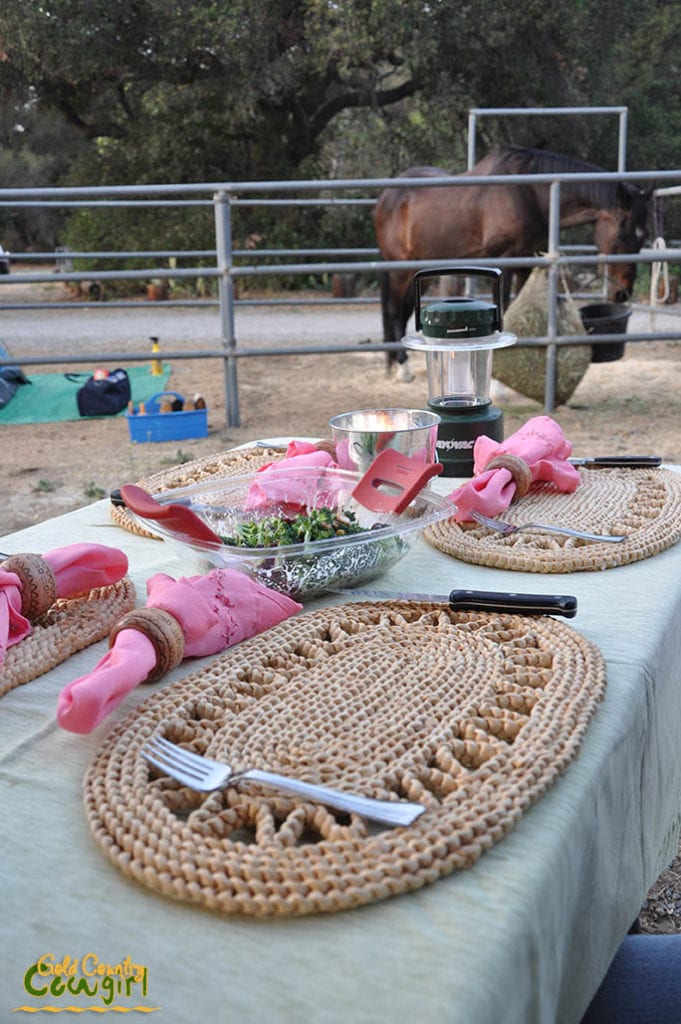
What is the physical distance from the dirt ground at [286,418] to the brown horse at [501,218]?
2.03 feet

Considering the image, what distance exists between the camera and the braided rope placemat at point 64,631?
2.94 feet

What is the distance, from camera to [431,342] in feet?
5.30

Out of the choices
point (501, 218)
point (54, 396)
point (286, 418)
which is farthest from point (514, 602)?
point (54, 396)

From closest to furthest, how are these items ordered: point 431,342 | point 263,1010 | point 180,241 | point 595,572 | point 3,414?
point 263,1010, point 595,572, point 431,342, point 3,414, point 180,241

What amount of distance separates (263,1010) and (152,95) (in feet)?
48.7

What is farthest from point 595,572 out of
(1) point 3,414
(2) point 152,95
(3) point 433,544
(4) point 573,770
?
(2) point 152,95

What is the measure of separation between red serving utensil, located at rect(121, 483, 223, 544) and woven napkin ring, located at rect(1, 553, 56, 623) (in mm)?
118

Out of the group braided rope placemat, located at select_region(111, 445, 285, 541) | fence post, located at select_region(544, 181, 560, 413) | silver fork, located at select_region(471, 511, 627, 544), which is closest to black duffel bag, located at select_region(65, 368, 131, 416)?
fence post, located at select_region(544, 181, 560, 413)

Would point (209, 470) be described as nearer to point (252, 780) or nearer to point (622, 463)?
point (622, 463)

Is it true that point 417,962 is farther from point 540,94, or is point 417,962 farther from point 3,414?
point 540,94

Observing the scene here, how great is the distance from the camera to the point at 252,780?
67cm

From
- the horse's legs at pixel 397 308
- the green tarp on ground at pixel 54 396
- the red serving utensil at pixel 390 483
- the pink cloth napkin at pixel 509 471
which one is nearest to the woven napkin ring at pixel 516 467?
the pink cloth napkin at pixel 509 471

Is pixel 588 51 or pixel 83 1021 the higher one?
pixel 588 51

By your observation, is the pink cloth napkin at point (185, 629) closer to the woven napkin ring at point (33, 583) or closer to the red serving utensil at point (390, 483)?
the woven napkin ring at point (33, 583)
